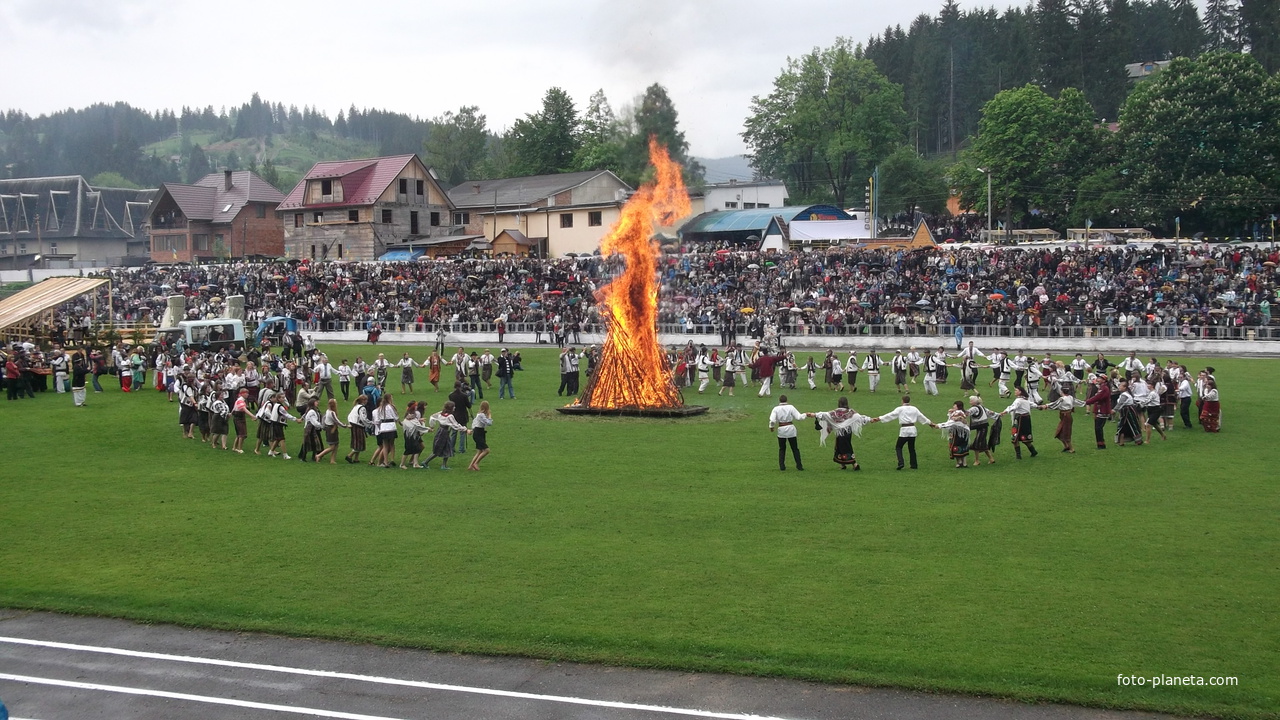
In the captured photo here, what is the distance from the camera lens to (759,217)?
3095 inches

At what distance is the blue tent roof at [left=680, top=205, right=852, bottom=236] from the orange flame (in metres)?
42.2

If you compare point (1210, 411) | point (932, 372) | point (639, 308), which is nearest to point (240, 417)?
point (639, 308)

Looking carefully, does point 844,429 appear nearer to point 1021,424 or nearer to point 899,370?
point 1021,424

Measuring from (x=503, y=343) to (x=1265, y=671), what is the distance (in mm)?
48199

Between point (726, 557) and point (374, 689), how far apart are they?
20.4 ft

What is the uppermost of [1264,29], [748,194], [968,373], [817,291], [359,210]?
[1264,29]

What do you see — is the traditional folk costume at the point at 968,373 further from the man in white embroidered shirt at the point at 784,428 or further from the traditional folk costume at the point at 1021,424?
the man in white embroidered shirt at the point at 784,428

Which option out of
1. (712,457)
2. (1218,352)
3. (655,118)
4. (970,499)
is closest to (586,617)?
(970,499)

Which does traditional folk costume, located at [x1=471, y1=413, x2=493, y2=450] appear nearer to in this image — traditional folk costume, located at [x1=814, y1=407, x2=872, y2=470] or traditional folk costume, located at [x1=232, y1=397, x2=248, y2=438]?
traditional folk costume, located at [x1=232, y1=397, x2=248, y2=438]

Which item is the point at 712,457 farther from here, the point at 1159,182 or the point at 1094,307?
the point at 1159,182

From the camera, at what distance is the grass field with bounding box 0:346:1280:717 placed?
12.7m

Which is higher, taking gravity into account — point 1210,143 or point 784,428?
point 1210,143

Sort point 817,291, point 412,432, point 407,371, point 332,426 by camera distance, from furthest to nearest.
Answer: point 817,291, point 407,371, point 332,426, point 412,432

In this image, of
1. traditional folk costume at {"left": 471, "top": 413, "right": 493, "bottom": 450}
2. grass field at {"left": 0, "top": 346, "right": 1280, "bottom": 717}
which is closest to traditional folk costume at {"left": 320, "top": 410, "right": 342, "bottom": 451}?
grass field at {"left": 0, "top": 346, "right": 1280, "bottom": 717}
